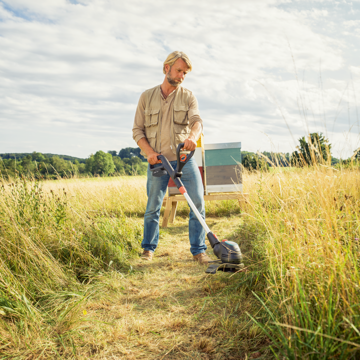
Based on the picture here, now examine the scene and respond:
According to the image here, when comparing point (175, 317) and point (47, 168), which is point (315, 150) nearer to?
point (175, 317)

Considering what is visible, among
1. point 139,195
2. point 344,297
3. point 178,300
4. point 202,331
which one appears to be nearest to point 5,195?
point 178,300

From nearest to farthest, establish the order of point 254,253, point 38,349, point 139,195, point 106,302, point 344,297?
point 344,297
point 38,349
point 106,302
point 254,253
point 139,195

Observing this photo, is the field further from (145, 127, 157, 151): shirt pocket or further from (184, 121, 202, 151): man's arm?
(145, 127, 157, 151): shirt pocket

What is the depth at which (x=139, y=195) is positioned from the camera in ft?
23.6

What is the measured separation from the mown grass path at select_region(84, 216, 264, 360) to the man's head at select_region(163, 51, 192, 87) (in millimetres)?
2048

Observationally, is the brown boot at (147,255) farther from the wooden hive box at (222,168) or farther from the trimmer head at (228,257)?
the wooden hive box at (222,168)

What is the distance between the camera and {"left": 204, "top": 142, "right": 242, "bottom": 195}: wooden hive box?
17.9ft

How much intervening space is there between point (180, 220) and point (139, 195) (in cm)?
150

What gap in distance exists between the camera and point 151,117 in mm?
3500

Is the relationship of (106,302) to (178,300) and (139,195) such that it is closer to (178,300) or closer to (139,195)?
(178,300)

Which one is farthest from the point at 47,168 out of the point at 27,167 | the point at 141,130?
the point at 141,130

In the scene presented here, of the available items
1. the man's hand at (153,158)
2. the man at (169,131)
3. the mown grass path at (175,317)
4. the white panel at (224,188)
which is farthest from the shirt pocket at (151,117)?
the white panel at (224,188)

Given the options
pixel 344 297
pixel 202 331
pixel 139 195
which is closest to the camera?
pixel 344 297

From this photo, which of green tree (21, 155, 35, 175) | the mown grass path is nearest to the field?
the mown grass path
